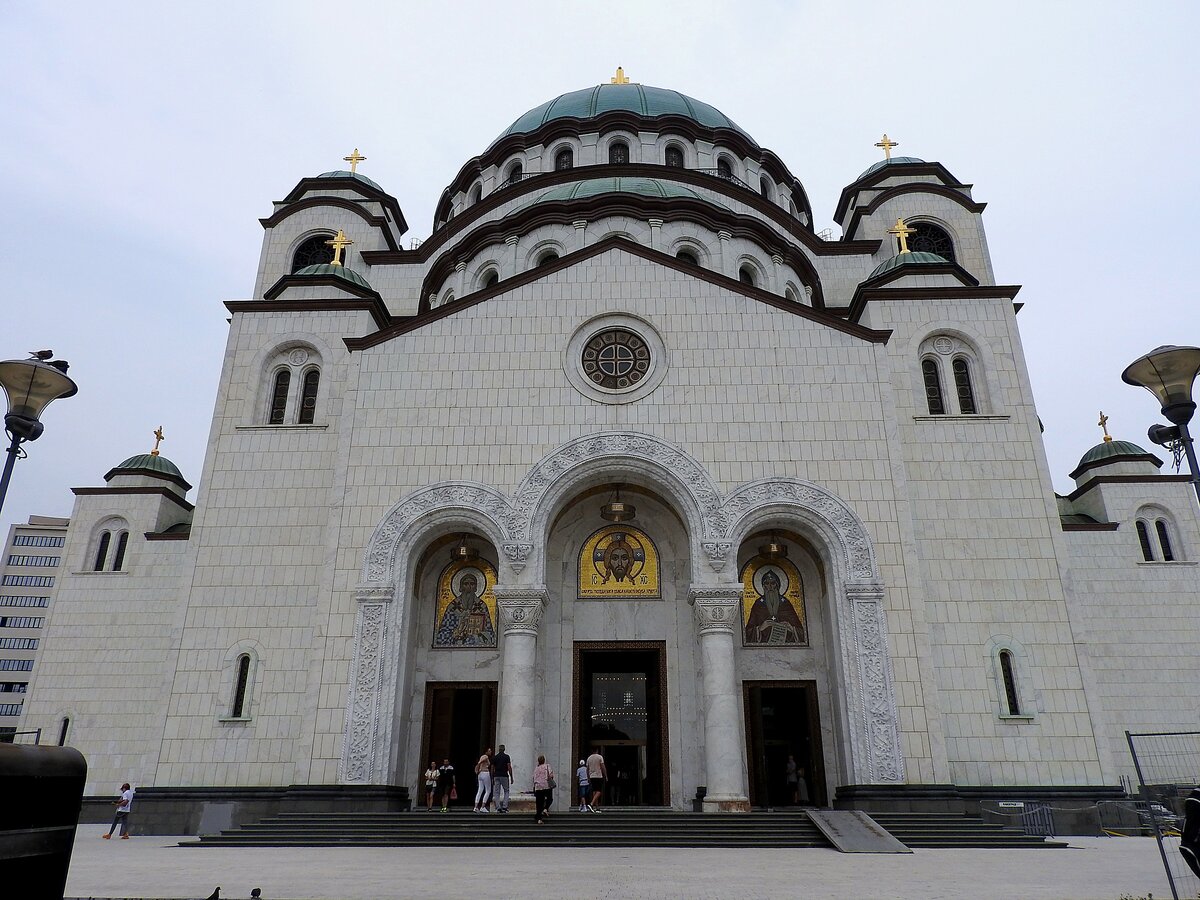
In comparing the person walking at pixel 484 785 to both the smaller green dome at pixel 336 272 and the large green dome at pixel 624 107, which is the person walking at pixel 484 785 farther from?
the large green dome at pixel 624 107

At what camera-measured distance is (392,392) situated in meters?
17.1

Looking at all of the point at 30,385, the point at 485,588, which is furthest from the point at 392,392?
the point at 30,385

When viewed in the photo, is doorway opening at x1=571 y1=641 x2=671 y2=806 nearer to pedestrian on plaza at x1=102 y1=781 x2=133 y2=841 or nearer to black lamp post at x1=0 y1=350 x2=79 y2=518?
pedestrian on plaza at x1=102 y1=781 x2=133 y2=841

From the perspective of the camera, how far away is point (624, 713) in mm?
16594

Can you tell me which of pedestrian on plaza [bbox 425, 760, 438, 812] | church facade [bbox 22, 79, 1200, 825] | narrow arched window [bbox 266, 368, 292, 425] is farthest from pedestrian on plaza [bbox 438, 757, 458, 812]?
narrow arched window [bbox 266, 368, 292, 425]

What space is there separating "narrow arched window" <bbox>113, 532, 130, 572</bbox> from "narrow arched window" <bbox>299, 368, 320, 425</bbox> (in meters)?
7.64

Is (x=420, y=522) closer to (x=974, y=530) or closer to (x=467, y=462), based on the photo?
(x=467, y=462)

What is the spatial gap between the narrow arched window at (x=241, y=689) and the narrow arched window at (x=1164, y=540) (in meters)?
22.4

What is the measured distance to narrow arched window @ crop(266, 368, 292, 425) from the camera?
60.4ft

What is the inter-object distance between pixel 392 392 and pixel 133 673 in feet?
34.3

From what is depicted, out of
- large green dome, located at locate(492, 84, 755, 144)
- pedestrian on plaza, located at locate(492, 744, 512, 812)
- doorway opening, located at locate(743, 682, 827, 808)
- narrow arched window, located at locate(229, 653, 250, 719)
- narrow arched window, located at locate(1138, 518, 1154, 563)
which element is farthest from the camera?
large green dome, located at locate(492, 84, 755, 144)

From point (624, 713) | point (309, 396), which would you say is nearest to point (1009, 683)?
point (624, 713)

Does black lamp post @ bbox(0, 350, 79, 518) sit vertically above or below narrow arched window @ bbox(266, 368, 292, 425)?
below

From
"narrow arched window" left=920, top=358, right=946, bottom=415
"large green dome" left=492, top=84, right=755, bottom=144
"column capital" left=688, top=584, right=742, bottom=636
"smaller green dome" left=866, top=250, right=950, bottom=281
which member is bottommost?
"column capital" left=688, top=584, right=742, bottom=636
